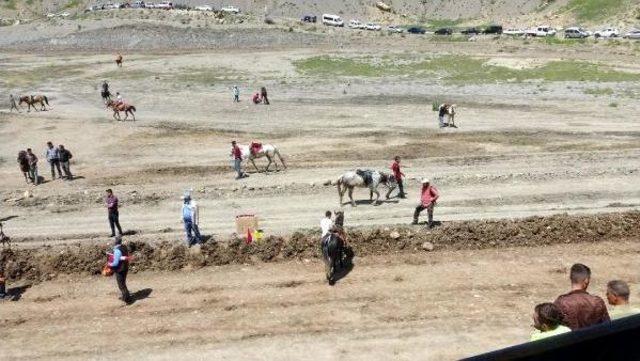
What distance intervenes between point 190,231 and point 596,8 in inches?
3682

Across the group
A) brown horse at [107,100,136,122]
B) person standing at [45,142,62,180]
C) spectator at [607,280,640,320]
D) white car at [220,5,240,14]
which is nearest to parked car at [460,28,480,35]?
white car at [220,5,240,14]

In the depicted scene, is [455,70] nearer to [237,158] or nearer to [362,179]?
[237,158]

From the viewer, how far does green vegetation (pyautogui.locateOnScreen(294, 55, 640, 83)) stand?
173 feet

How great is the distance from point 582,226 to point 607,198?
5.01 meters

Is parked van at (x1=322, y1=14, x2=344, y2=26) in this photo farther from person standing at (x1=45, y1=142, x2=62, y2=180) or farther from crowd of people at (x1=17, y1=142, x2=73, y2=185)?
person standing at (x1=45, y1=142, x2=62, y2=180)

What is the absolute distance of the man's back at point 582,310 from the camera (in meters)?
7.15

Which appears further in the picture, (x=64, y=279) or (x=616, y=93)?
(x=616, y=93)

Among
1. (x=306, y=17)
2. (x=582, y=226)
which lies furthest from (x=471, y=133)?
(x=306, y=17)

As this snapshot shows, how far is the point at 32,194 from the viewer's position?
26.9m

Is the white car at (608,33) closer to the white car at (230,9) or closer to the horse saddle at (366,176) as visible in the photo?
the white car at (230,9)

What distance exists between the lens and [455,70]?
59500 millimetres

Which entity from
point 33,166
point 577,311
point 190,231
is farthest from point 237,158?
point 577,311

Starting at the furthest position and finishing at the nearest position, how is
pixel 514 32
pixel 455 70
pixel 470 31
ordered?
1. pixel 470 31
2. pixel 514 32
3. pixel 455 70

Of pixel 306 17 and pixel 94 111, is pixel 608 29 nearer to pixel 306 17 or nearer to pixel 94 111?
pixel 306 17
